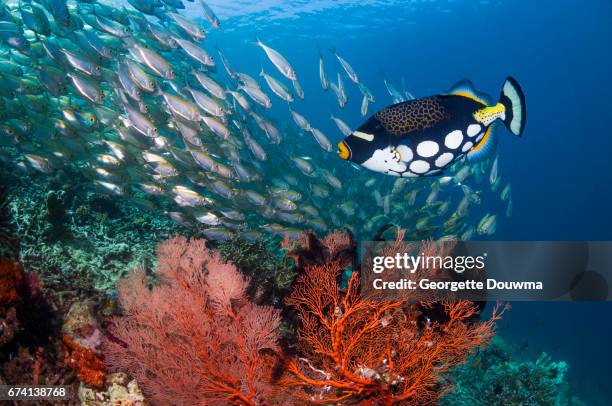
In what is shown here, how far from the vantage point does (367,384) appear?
8.98ft

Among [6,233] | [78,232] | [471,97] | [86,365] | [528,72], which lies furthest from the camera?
[528,72]

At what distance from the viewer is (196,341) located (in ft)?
9.87

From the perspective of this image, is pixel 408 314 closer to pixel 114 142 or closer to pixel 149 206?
pixel 149 206

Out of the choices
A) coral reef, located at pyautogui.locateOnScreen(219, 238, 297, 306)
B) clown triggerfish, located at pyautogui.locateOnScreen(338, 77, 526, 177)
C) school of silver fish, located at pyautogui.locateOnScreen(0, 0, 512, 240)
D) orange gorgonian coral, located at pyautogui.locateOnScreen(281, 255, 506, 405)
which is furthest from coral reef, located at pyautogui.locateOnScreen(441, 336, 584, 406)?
clown triggerfish, located at pyautogui.locateOnScreen(338, 77, 526, 177)

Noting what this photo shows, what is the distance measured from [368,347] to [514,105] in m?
2.40

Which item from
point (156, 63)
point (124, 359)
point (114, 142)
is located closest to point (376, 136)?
point (124, 359)

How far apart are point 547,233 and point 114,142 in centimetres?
9209

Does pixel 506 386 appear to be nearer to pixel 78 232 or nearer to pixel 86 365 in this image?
pixel 86 365

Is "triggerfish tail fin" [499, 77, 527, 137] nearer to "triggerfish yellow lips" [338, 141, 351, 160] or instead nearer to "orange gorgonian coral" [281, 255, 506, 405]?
"triggerfish yellow lips" [338, 141, 351, 160]

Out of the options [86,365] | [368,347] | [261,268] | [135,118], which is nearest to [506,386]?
[368,347]

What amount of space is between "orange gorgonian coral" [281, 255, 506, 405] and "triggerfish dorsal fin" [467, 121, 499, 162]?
1.56 meters

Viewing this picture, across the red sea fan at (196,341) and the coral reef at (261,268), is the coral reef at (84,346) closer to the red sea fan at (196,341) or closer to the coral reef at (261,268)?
the red sea fan at (196,341)

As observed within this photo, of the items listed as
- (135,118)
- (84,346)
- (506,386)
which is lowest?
(506,386)

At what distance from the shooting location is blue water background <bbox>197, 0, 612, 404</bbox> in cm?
3816
